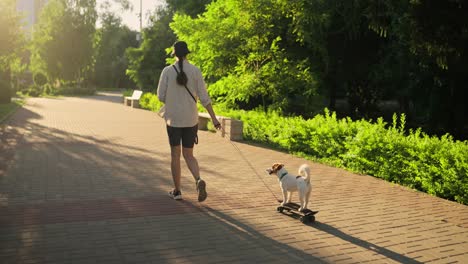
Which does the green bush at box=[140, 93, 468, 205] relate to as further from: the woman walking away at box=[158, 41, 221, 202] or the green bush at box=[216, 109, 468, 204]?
the woman walking away at box=[158, 41, 221, 202]

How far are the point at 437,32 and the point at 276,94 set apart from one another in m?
6.70

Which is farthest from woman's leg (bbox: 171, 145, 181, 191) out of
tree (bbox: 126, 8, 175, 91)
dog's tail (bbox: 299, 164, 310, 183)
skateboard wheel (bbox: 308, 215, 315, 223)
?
tree (bbox: 126, 8, 175, 91)

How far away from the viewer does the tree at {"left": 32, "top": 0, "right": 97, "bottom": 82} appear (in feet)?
163

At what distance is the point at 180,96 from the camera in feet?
20.1

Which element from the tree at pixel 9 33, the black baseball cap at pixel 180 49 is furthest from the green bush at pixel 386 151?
the tree at pixel 9 33

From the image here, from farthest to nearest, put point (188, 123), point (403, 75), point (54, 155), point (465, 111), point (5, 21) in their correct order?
point (5, 21) → point (403, 75) → point (465, 111) → point (54, 155) → point (188, 123)

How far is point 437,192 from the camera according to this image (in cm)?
725

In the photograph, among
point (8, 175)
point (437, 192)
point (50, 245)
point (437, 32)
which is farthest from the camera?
point (437, 32)

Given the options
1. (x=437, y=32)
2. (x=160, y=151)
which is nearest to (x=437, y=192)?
(x=437, y=32)

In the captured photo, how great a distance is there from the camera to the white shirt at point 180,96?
241 inches

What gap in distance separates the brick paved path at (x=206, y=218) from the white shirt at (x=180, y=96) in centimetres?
114

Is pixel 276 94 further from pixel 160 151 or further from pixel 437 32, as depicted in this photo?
pixel 437 32

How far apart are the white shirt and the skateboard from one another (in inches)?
62.8

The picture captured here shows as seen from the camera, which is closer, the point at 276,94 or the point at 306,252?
the point at 306,252
